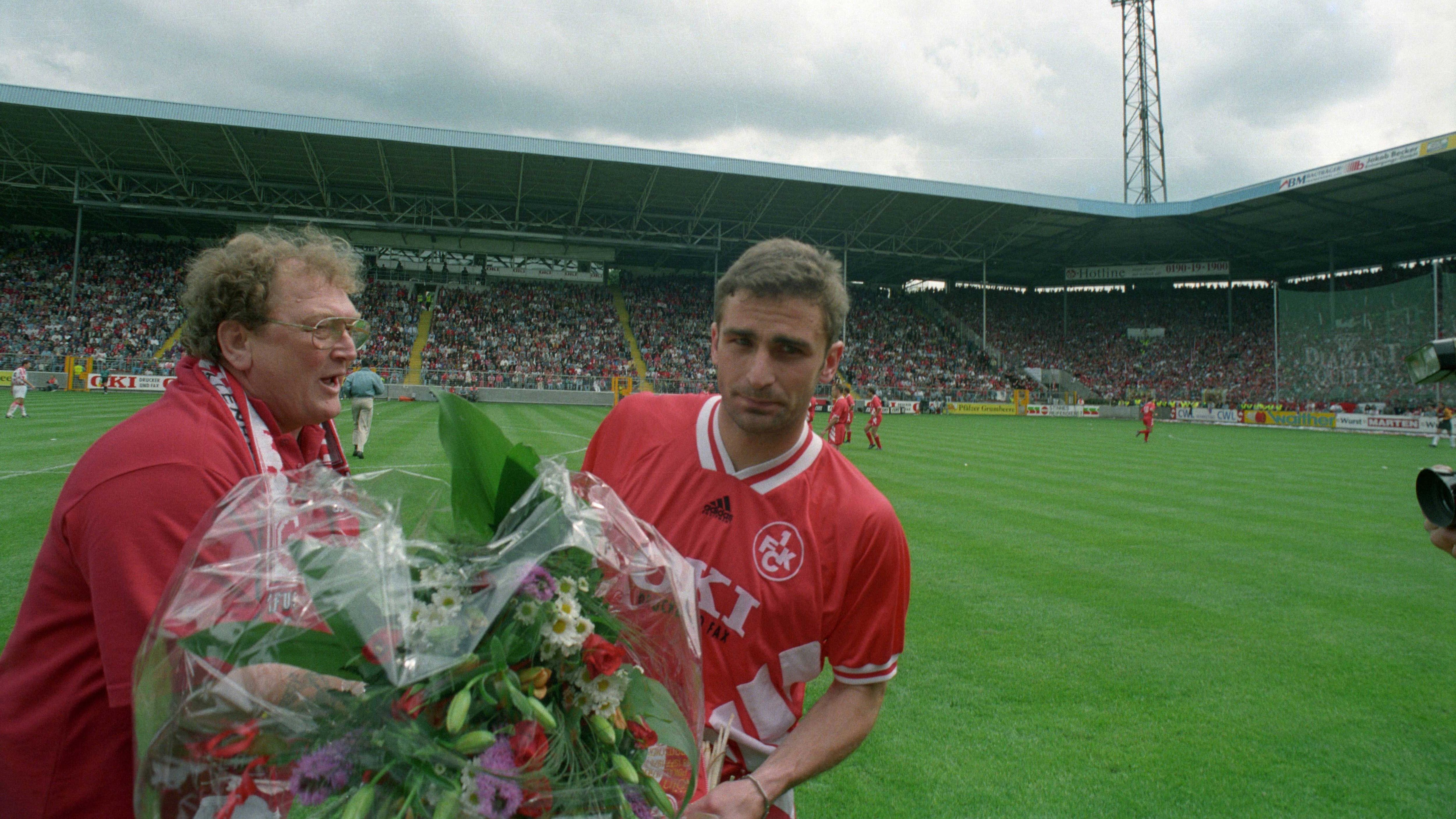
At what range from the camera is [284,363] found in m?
1.91

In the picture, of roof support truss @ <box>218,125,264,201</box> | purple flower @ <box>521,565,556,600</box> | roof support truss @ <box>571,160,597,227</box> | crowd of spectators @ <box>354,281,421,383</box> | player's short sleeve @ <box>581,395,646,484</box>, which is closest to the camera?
purple flower @ <box>521,565,556,600</box>

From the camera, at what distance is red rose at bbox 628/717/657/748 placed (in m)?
1.11

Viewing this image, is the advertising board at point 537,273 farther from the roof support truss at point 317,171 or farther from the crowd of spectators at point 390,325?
the roof support truss at point 317,171

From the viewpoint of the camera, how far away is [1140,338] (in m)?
50.8

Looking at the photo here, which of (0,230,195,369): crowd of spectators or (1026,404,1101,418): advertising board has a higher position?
(0,230,195,369): crowd of spectators

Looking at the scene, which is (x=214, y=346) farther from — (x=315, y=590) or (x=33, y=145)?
(x=33, y=145)

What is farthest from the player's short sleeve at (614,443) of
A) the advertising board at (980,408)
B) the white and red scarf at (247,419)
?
the advertising board at (980,408)

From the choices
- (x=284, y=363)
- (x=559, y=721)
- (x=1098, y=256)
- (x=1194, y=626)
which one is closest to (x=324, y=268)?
(x=284, y=363)

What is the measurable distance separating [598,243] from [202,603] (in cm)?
3807

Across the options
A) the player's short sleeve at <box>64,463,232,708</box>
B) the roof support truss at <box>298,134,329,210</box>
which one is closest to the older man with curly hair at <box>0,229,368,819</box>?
the player's short sleeve at <box>64,463,232,708</box>

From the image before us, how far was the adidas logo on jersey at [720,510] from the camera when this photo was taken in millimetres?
1946

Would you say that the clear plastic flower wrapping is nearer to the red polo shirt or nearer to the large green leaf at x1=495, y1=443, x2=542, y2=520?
the large green leaf at x1=495, y1=443, x2=542, y2=520

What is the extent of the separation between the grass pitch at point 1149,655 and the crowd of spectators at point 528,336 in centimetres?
2479

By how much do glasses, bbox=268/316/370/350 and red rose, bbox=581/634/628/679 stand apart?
1296 millimetres
